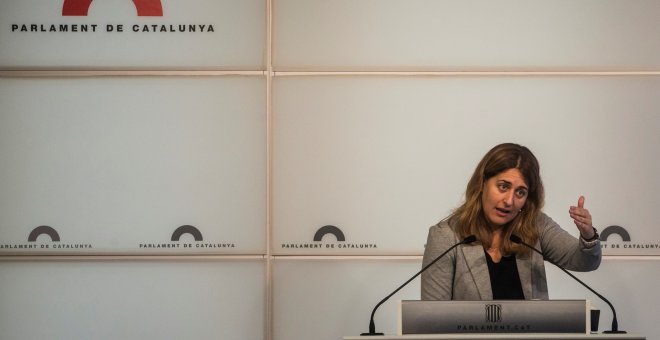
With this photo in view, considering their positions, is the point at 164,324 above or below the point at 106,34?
below

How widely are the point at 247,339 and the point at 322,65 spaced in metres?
1.41

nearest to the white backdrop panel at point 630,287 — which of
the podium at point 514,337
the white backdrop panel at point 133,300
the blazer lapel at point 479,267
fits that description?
the blazer lapel at point 479,267

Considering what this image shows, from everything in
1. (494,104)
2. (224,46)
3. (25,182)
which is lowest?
(25,182)

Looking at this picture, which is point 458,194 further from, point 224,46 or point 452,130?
point 224,46

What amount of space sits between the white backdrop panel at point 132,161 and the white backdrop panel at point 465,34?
0.37 m

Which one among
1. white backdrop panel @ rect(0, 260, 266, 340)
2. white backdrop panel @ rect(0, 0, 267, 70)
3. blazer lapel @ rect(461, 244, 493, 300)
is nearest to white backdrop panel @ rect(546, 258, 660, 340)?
blazer lapel @ rect(461, 244, 493, 300)

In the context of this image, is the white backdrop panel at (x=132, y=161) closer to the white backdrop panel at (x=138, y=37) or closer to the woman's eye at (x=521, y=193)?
the white backdrop panel at (x=138, y=37)

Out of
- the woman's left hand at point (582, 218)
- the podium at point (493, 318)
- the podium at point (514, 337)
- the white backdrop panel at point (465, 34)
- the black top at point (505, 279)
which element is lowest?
the podium at point (514, 337)

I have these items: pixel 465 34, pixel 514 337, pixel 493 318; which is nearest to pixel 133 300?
pixel 465 34

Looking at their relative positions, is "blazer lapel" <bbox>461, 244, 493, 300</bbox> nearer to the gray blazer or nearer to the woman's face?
the gray blazer

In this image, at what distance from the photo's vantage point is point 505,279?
10.6 ft

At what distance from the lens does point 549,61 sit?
4348 millimetres

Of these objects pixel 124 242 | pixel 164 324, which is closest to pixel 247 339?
pixel 164 324

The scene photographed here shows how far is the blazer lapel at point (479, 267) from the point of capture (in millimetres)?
3184
